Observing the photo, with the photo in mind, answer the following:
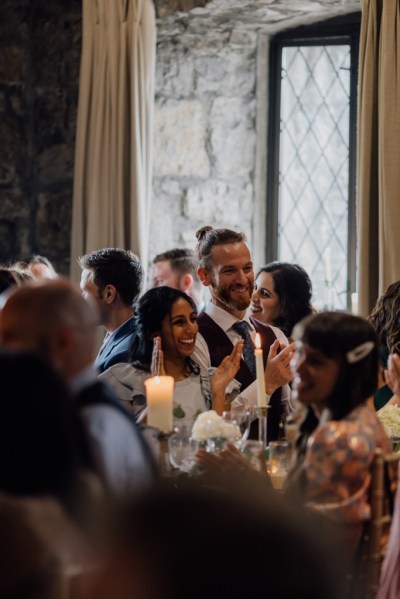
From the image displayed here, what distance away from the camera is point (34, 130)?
223 inches

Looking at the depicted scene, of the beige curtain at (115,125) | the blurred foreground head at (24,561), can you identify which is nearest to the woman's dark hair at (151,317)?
the beige curtain at (115,125)

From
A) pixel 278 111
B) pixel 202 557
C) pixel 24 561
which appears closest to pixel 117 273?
pixel 278 111

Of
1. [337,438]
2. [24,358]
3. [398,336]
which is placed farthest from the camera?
[398,336]

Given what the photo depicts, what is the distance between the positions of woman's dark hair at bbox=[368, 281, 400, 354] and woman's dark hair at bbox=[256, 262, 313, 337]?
1.98 feet

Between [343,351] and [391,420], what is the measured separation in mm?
1126

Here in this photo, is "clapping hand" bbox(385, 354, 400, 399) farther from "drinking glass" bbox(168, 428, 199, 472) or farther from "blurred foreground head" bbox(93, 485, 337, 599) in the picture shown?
"blurred foreground head" bbox(93, 485, 337, 599)

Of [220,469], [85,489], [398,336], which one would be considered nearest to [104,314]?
[398,336]

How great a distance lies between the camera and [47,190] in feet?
18.5

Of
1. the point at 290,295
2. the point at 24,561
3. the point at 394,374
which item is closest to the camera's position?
the point at 24,561

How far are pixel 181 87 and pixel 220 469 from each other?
3444 mm

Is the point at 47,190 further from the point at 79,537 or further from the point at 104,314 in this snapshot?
the point at 79,537

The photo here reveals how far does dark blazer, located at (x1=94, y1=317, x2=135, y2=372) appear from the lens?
3.55m

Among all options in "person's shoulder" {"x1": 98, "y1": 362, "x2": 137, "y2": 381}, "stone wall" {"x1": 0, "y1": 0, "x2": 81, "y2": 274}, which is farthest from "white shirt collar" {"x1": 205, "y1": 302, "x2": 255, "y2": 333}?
"stone wall" {"x1": 0, "y1": 0, "x2": 81, "y2": 274}

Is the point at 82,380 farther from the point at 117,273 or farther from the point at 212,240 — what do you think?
the point at 117,273
